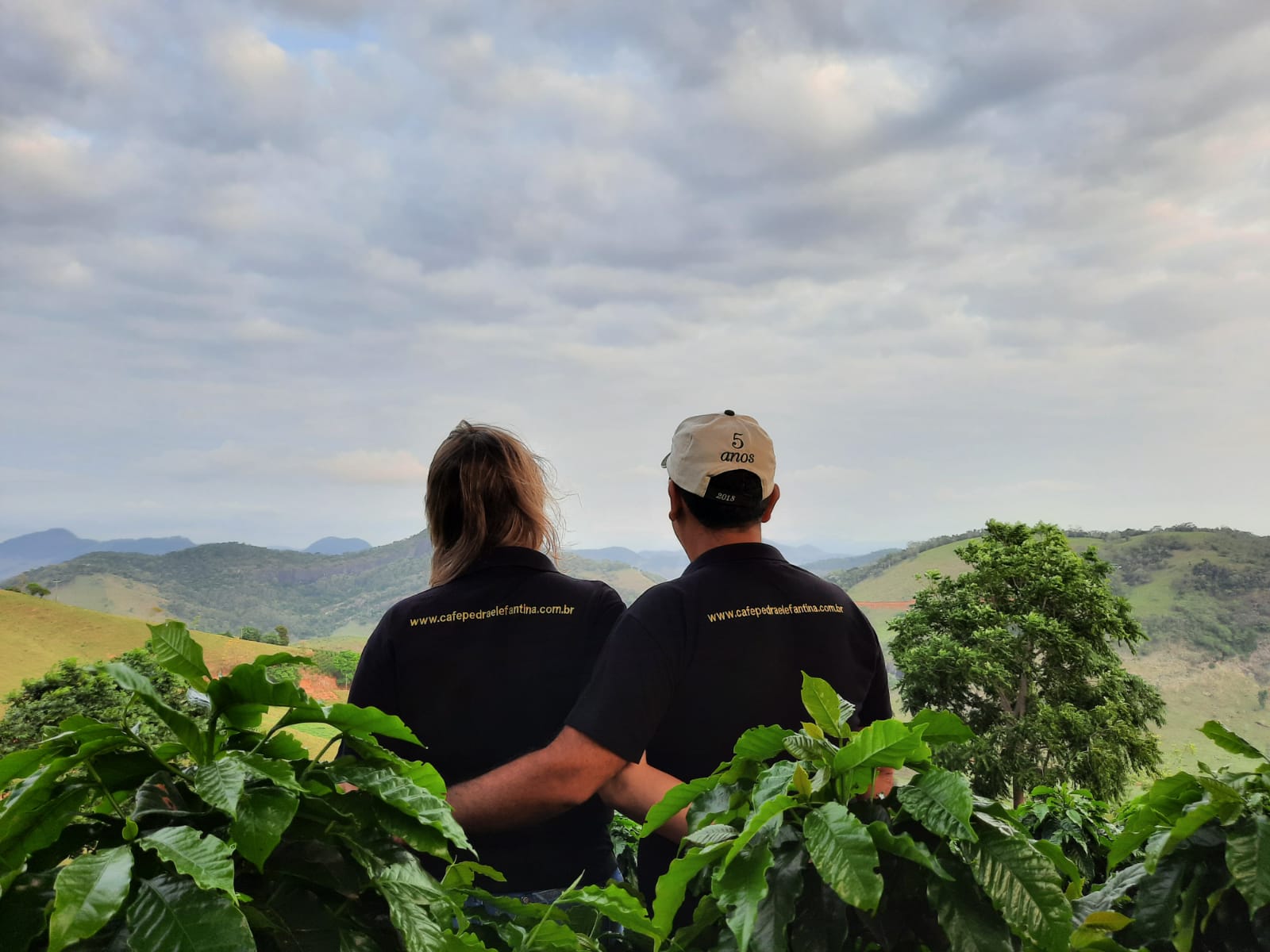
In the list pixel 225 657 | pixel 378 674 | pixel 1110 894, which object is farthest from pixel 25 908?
pixel 225 657

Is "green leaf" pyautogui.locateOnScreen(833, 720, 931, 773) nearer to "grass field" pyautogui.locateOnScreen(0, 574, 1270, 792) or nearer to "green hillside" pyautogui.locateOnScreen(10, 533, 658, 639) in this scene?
"grass field" pyautogui.locateOnScreen(0, 574, 1270, 792)

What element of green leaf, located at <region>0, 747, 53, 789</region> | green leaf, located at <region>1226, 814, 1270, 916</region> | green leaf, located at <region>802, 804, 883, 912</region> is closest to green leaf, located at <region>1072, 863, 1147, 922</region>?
green leaf, located at <region>1226, 814, 1270, 916</region>

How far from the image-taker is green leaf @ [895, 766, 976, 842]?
3.63 feet

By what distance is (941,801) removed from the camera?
3.71 ft

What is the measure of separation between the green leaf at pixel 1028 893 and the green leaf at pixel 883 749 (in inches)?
5.8

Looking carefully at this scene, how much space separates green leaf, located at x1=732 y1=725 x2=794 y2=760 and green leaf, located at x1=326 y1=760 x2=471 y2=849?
1.29ft

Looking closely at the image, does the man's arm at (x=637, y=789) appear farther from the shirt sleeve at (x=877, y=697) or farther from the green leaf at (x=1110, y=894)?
the green leaf at (x=1110, y=894)

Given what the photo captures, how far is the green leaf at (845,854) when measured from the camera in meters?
1.03

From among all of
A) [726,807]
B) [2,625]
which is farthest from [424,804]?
[2,625]

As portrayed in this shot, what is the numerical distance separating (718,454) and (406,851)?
1.41 meters

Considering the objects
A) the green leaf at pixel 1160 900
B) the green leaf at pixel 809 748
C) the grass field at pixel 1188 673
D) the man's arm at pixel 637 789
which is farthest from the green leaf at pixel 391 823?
the grass field at pixel 1188 673

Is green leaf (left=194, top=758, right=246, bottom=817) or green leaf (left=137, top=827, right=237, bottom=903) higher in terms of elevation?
green leaf (left=194, top=758, right=246, bottom=817)

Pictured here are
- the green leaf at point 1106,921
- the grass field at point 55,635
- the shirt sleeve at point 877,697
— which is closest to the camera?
the green leaf at point 1106,921

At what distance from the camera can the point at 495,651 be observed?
7.61ft
